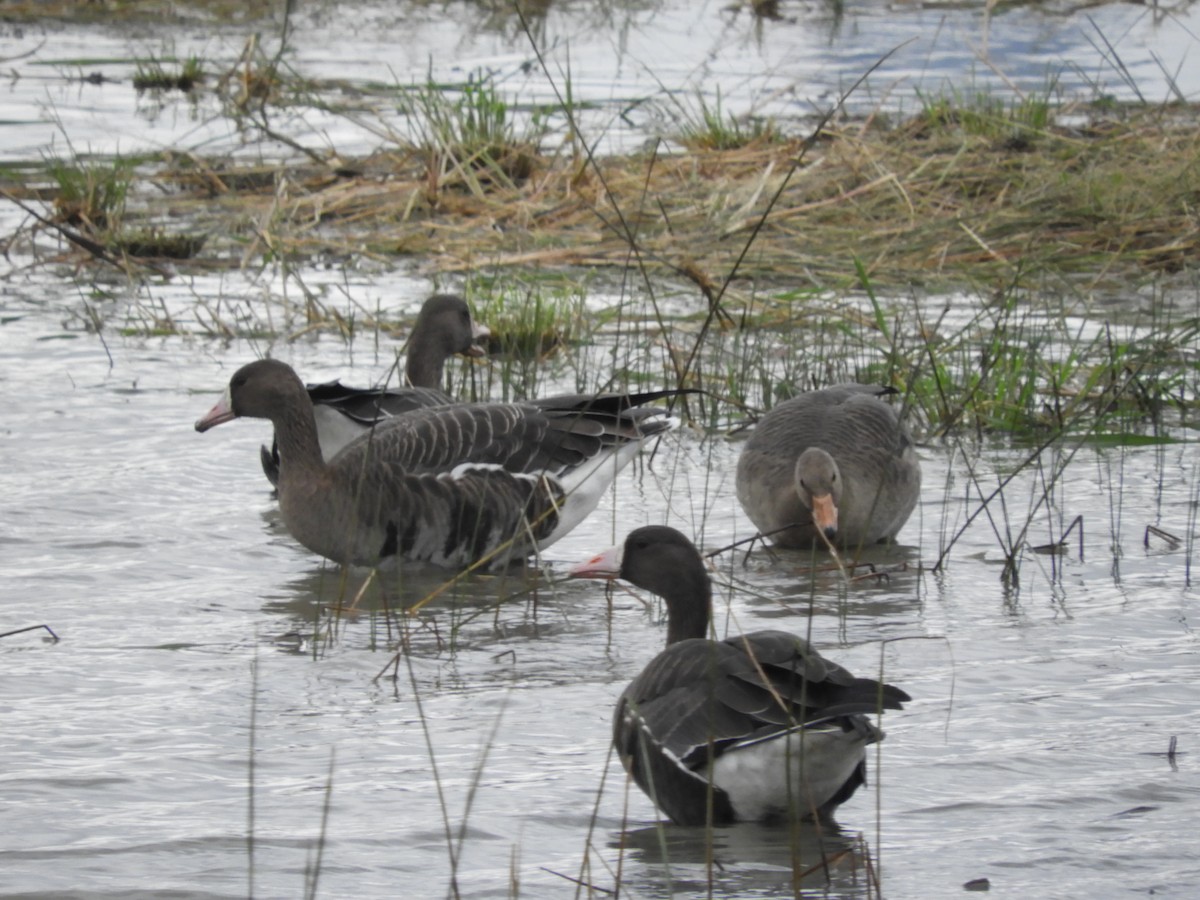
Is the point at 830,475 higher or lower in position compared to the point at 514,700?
higher

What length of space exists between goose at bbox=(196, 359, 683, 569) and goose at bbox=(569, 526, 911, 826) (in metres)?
2.59

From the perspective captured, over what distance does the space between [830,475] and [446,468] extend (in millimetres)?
1537

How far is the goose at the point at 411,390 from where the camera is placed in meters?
8.05

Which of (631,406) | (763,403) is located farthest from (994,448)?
(631,406)

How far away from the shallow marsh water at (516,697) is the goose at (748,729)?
4.0 inches

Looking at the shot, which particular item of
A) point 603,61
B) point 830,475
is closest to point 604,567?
point 830,475

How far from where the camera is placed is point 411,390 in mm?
8414

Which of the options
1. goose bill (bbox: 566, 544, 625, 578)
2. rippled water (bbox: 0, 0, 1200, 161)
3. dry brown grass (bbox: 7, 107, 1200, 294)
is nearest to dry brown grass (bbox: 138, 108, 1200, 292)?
dry brown grass (bbox: 7, 107, 1200, 294)

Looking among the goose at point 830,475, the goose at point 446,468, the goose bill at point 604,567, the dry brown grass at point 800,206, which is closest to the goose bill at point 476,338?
the goose at point 446,468

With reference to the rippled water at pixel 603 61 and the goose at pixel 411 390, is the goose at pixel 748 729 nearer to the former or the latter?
the goose at pixel 411 390

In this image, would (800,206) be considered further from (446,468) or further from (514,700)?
(514,700)

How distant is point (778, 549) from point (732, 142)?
7128 millimetres

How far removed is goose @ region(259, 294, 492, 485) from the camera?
8047 mm

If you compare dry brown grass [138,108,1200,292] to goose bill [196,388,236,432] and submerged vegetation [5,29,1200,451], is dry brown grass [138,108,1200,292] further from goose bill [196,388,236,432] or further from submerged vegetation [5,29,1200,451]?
goose bill [196,388,236,432]
